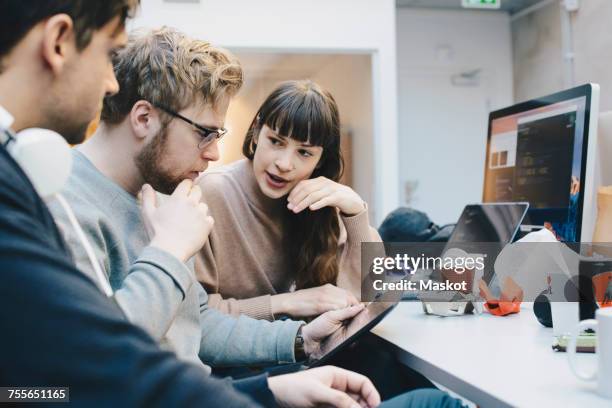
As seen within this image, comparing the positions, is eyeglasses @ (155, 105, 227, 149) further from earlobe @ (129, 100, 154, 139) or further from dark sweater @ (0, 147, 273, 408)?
dark sweater @ (0, 147, 273, 408)

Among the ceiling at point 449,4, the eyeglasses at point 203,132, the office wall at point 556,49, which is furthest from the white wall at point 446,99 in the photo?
the eyeglasses at point 203,132

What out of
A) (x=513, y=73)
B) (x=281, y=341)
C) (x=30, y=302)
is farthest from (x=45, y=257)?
(x=513, y=73)

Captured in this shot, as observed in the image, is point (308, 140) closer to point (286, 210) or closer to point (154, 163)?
point (286, 210)

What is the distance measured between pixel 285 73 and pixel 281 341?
5.26 meters

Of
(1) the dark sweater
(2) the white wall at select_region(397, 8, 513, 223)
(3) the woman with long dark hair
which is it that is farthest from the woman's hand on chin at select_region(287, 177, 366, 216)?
(2) the white wall at select_region(397, 8, 513, 223)

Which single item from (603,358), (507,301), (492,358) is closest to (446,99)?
(507,301)

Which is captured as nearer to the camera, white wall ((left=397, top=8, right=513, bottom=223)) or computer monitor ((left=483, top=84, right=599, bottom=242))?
computer monitor ((left=483, top=84, right=599, bottom=242))

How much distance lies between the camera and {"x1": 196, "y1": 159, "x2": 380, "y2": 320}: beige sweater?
1417mm

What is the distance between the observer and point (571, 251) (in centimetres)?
120

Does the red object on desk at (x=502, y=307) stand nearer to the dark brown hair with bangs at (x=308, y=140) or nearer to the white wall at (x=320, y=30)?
the dark brown hair with bangs at (x=308, y=140)

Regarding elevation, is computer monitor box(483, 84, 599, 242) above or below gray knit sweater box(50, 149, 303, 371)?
above

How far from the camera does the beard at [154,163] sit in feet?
3.57

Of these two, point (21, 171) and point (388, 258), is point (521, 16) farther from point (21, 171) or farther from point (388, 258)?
point (21, 171)

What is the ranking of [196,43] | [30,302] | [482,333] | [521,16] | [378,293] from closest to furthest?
[30,302]
[482,333]
[196,43]
[378,293]
[521,16]
